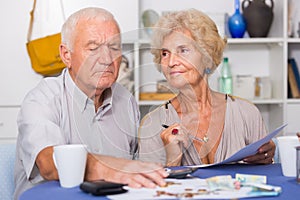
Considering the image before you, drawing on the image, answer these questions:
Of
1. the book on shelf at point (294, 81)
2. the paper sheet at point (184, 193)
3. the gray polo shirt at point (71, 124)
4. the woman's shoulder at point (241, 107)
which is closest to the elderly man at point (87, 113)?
the gray polo shirt at point (71, 124)

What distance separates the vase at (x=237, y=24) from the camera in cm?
369

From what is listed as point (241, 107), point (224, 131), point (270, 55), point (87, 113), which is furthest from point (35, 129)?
point (270, 55)

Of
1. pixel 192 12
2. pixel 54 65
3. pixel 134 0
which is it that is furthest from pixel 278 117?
pixel 192 12

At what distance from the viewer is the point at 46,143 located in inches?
63.7

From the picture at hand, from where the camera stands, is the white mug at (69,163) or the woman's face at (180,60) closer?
the white mug at (69,163)

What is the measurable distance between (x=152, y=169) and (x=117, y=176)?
0.29 feet

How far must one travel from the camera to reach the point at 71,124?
1.80 m

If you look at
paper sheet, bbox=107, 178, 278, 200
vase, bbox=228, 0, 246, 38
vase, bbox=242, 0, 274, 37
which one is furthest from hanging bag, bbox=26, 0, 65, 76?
paper sheet, bbox=107, 178, 278, 200

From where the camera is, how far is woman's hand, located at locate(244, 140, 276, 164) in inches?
67.6

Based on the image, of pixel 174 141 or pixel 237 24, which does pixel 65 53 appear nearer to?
pixel 174 141

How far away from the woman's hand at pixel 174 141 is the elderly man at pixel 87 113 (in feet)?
0.31

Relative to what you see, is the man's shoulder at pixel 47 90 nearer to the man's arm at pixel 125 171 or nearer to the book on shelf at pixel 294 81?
the man's arm at pixel 125 171

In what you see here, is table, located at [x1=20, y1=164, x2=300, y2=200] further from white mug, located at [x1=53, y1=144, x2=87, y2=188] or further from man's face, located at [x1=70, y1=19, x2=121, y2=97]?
man's face, located at [x1=70, y1=19, x2=121, y2=97]

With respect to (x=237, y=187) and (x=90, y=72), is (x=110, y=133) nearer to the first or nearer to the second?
(x=90, y=72)
